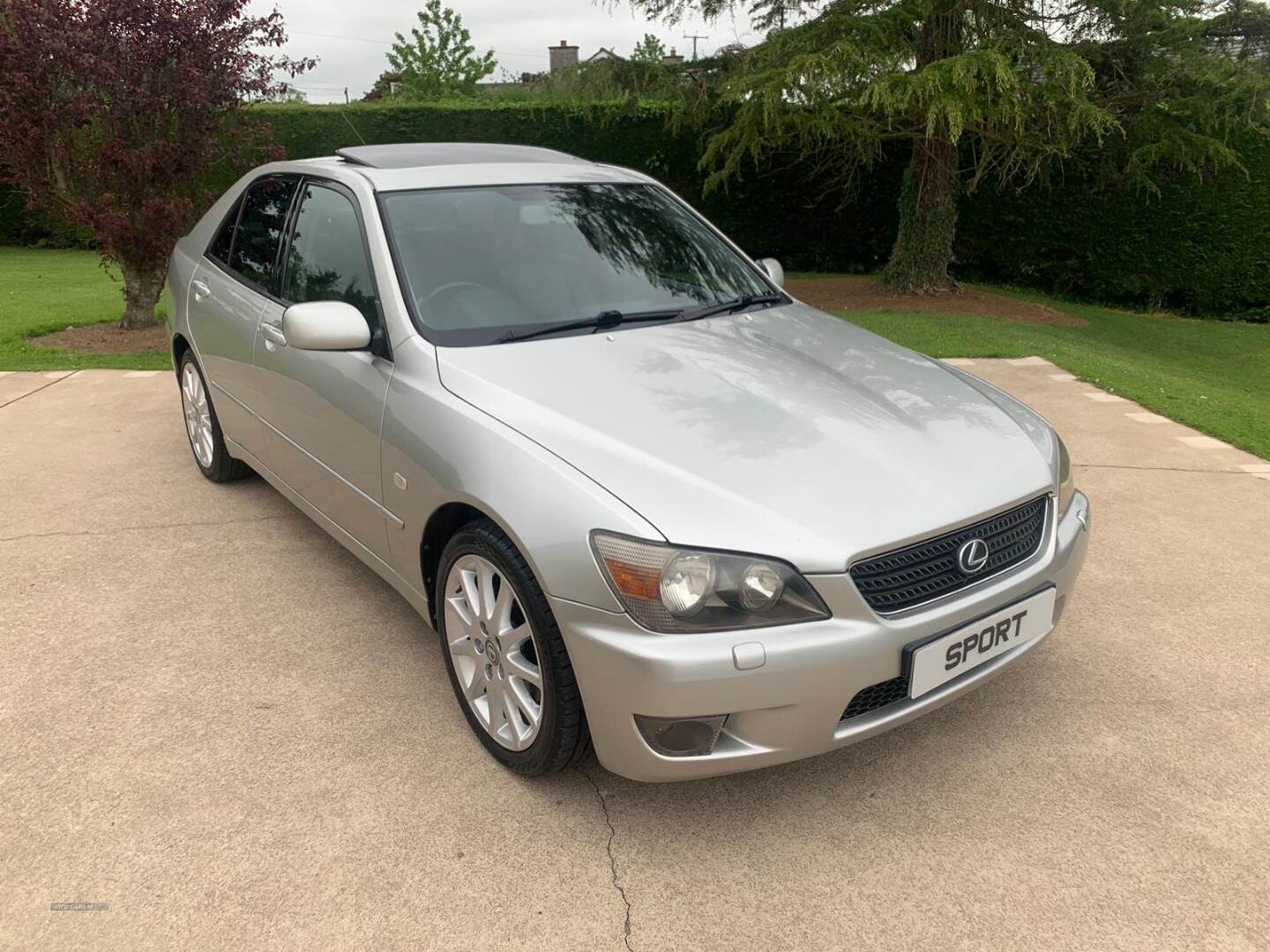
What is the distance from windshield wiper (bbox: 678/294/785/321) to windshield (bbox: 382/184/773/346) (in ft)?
0.10

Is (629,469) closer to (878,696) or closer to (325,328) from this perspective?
(878,696)

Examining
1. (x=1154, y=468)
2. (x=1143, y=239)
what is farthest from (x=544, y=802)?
(x=1143, y=239)

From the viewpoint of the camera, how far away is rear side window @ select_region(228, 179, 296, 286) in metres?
4.05

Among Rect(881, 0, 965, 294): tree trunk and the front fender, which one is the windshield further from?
Rect(881, 0, 965, 294): tree trunk

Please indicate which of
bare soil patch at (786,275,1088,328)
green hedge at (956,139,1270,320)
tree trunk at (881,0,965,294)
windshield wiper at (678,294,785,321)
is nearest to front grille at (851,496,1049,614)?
windshield wiper at (678,294,785,321)

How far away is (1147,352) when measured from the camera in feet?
36.8

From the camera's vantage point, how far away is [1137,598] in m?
3.82

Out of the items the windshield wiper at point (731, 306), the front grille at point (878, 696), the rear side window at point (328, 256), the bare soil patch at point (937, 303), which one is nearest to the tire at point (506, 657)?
the front grille at point (878, 696)

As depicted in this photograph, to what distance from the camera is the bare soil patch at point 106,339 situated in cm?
866

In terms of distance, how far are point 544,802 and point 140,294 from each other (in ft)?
27.5

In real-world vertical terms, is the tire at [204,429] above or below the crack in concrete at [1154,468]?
above

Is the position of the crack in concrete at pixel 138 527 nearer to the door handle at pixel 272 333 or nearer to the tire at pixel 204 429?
the tire at pixel 204 429

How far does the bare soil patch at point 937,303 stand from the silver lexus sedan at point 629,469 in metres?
8.48

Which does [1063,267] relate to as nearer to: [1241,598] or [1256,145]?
[1256,145]
